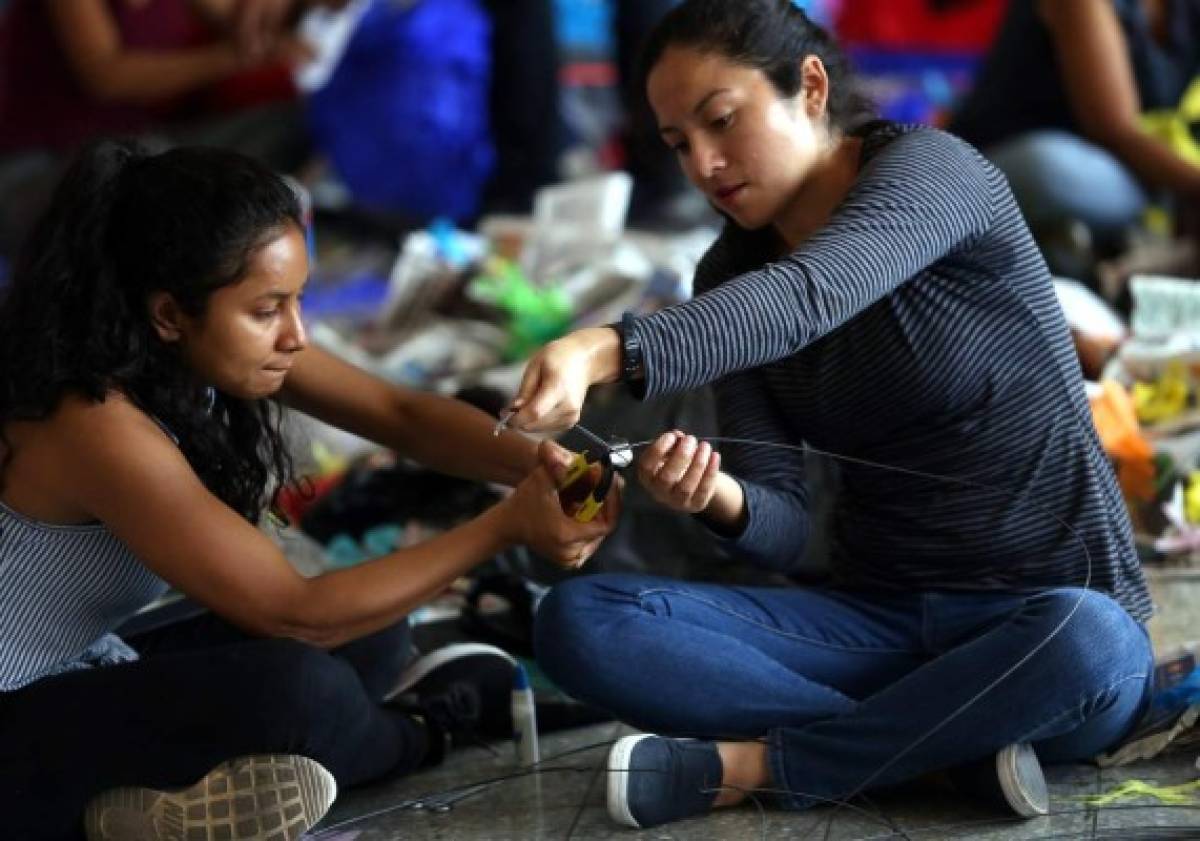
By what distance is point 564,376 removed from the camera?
144cm

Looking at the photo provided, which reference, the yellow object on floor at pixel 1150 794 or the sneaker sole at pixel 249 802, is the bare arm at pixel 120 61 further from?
the yellow object on floor at pixel 1150 794

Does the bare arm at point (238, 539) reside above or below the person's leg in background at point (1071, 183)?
above

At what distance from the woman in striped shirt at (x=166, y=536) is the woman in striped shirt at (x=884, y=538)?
18 centimetres

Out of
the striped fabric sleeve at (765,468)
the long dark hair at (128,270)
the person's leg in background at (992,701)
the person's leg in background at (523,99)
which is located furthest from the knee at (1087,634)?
the person's leg in background at (523,99)

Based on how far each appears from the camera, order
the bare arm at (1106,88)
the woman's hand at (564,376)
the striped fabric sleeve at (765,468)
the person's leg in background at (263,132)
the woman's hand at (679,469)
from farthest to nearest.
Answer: the person's leg in background at (263,132), the bare arm at (1106,88), the striped fabric sleeve at (765,468), the woman's hand at (679,469), the woman's hand at (564,376)

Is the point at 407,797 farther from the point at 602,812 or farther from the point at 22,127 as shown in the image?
the point at 22,127

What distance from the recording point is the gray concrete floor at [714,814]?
5.45 ft

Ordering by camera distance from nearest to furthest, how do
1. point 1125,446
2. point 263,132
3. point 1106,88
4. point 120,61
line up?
1. point 1125,446
2. point 1106,88
3. point 120,61
4. point 263,132

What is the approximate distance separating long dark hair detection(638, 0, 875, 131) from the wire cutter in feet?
1.33

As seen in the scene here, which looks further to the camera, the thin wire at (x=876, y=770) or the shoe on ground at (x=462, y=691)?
the shoe on ground at (x=462, y=691)

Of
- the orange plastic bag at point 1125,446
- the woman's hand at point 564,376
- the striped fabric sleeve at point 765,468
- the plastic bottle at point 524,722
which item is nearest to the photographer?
the woman's hand at point 564,376

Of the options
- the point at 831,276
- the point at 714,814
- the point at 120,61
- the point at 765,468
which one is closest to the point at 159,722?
the point at 714,814

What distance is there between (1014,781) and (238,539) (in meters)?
0.74

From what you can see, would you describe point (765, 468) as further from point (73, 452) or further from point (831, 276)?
point (73, 452)
